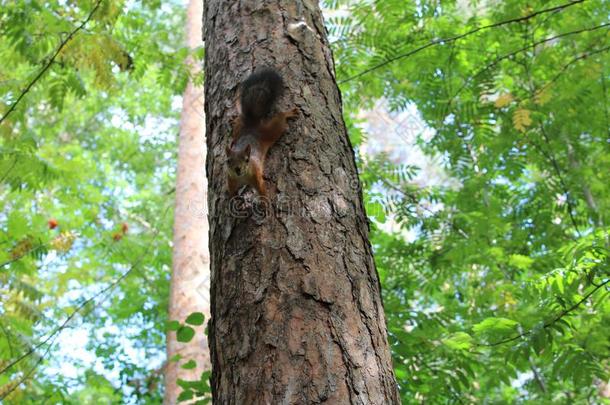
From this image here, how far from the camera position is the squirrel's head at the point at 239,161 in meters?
1.43

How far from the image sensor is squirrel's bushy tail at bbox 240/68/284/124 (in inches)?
58.5

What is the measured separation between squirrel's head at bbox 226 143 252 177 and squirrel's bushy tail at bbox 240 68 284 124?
0.32 feet

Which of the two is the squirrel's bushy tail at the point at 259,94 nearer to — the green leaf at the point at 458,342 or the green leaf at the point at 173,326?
the green leaf at the point at 173,326

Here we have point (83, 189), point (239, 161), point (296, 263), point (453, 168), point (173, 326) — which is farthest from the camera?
point (83, 189)

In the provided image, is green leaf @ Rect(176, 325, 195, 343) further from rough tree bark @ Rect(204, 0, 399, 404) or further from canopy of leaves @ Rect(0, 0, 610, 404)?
rough tree bark @ Rect(204, 0, 399, 404)

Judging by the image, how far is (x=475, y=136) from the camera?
4.27m

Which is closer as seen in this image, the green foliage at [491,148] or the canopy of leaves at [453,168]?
the canopy of leaves at [453,168]

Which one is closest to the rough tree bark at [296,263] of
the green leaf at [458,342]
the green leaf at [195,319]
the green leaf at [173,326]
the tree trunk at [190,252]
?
the green leaf at [195,319]

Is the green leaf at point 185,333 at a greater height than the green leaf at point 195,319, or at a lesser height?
lesser

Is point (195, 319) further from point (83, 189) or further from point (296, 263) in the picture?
point (83, 189)

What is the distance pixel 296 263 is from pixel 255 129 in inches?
15.3

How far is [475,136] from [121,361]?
4.32m

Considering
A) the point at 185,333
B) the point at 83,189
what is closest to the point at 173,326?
the point at 185,333

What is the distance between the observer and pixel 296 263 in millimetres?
1302
